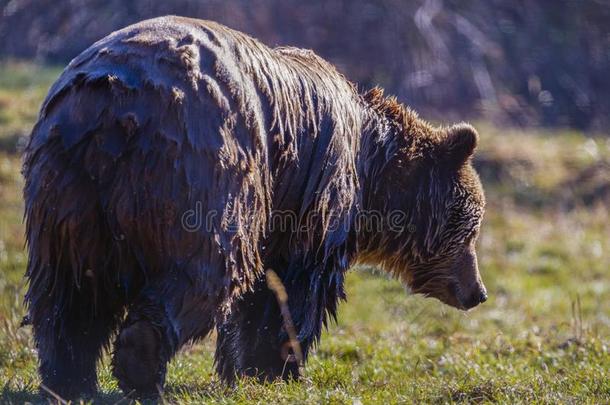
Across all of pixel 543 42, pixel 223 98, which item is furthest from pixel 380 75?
pixel 223 98

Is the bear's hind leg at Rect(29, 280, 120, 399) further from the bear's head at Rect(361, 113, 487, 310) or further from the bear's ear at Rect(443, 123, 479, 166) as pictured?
the bear's ear at Rect(443, 123, 479, 166)

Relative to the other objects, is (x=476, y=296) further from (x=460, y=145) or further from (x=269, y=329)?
(x=269, y=329)

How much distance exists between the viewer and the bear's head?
7.66 meters

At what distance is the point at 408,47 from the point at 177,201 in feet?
50.8

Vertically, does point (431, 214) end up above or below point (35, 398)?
below

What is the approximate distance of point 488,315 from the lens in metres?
11.7

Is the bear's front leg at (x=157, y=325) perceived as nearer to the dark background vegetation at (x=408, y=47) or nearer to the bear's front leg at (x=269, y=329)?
the bear's front leg at (x=269, y=329)

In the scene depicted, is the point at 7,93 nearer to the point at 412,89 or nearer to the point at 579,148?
the point at 412,89

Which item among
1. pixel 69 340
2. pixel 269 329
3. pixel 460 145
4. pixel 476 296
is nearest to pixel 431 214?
pixel 460 145

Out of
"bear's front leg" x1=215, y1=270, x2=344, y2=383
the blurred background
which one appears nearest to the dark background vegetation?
the blurred background

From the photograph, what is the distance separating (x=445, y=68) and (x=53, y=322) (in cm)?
1597

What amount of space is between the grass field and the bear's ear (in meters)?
1.36

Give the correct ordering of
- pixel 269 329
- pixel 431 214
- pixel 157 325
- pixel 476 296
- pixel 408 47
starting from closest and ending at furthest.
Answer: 1. pixel 157 325
2. pixel 269 329
3. pixel 431 214
4. pixel 476 296
5. pixel 408 47

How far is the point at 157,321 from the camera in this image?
5488mm
